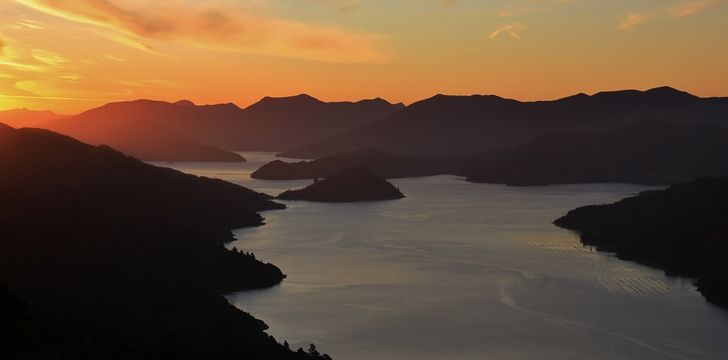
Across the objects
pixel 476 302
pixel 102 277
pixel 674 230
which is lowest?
pixel 476 302

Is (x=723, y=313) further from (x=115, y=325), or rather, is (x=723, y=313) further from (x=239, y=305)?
(x=115, y=325)

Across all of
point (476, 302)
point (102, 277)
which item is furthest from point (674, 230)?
point (102, 277)

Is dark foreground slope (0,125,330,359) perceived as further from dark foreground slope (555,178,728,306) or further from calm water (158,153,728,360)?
dark foreground slope (555,178,728,306)

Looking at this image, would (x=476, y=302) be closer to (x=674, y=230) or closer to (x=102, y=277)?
(x=102, y=277)

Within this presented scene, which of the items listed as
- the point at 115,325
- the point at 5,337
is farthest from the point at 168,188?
the point at 5,337

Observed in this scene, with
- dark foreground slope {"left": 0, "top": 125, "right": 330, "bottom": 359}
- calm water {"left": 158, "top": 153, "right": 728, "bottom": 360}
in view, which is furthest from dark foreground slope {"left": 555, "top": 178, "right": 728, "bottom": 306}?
dark foreground slope {"left": 0, "top": 125, "right": 330, "bottom": 359}

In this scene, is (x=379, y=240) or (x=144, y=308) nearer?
(x=144, y=308)
